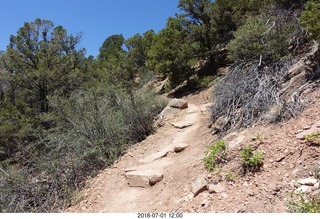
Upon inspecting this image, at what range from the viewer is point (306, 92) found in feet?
16.2

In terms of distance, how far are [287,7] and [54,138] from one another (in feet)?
24.0

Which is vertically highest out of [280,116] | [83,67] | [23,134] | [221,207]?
[83,67]

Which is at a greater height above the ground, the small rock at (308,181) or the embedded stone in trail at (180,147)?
the embedded stone in trail at (180,147)

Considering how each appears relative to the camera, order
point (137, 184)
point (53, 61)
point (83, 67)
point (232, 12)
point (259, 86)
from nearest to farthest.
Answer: point (137, 184), point (259, 86), point (232, 12), point (53, 61), point (83, 67)

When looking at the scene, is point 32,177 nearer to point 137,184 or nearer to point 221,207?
point 137,184

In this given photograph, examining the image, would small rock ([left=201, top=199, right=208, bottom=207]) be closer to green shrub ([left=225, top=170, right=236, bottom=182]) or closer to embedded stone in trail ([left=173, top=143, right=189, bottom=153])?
green shrub ([left=225, top=170, right=236, bottom=182])

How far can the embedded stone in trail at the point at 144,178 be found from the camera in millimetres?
5238

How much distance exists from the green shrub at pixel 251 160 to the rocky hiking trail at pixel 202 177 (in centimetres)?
9

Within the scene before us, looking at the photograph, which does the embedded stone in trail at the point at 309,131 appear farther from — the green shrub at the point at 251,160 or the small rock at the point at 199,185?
the small rock at the point at 199,185

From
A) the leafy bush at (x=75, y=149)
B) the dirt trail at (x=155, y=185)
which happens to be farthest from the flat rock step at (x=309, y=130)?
the leafy bush at (x=75, y=149)

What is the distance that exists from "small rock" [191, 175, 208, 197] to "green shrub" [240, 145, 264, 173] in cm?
60

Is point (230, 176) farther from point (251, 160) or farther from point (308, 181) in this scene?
point (308, 181)

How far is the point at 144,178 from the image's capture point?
5.35m

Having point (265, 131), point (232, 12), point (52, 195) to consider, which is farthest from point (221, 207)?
point (232, 12)
